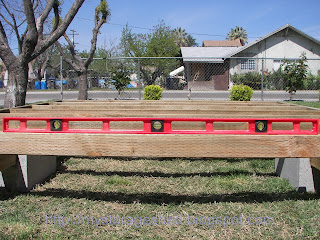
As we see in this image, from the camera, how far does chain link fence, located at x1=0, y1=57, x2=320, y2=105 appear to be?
1686cm

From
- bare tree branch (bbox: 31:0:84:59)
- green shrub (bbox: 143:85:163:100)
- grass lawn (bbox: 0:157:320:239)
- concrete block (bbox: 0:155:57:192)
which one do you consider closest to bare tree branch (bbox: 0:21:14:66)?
bare tree branch (bbox: 31:0:84:59)

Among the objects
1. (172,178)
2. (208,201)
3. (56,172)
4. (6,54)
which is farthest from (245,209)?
(6,54)

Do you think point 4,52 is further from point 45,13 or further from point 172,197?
point 172,197

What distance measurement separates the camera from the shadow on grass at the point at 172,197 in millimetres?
3398

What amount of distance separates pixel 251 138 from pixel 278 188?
1.77 meters

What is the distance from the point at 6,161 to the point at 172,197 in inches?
74.3

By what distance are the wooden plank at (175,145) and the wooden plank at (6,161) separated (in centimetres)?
78

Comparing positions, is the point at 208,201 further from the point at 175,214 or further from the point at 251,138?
the point at 251,138

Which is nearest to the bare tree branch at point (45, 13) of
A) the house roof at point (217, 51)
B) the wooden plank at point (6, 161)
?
the wooden plank at point (6, 161)

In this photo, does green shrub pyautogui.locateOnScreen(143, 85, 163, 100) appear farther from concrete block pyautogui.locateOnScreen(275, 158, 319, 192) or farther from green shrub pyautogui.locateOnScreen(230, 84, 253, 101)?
concrete block pyautogui.locateOnScreen(275, 158, 319, 192)

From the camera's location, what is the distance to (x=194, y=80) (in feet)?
82.3

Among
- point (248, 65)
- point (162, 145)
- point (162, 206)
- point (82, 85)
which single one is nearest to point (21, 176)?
point (162, 206)

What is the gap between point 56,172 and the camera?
452cm

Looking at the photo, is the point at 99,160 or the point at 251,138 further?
the point at 99,160
